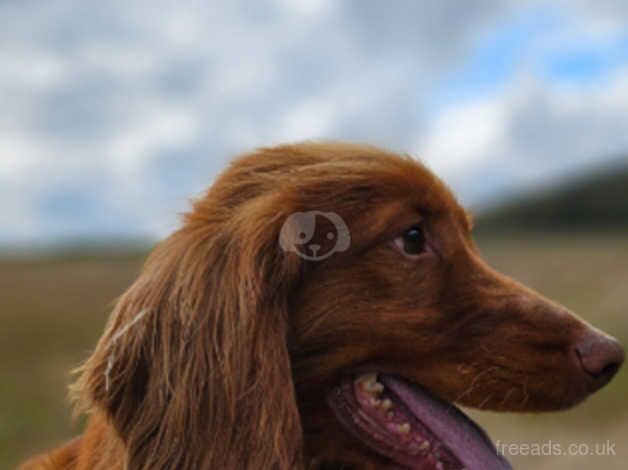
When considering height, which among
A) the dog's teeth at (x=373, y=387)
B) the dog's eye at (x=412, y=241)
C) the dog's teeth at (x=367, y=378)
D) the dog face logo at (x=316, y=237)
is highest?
the dog face logo at (x=316, y=237)

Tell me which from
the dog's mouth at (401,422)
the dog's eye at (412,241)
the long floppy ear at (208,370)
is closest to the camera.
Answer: the long floppy ear at (208,370)

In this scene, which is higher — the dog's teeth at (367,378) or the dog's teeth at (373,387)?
the dog's teeth at (367,378)

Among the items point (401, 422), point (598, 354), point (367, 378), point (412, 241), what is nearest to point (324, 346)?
point (367, 378)

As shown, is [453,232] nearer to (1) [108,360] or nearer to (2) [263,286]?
(2) [263,286]

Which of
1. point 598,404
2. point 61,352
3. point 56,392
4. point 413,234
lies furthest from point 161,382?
point 61,352

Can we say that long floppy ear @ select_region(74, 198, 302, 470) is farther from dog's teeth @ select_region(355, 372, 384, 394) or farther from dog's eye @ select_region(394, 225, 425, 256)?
dog's eye @ select_region(394, 225, 425, 256)

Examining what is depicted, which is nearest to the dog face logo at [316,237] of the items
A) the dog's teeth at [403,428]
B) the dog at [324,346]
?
the dog at [324,346]

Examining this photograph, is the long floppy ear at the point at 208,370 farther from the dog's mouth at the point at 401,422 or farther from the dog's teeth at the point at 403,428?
the dog's teeth at the point at 403,428

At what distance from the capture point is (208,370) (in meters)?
4.24

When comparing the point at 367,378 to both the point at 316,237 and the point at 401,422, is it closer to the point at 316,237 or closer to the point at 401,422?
the point at 401,422

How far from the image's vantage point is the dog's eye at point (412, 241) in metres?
4.40

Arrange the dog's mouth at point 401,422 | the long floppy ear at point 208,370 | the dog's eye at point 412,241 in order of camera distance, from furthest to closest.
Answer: the dog's eye at point 412,241, the dog's mouth at point 401,422, the long floppy ear at point 208,370

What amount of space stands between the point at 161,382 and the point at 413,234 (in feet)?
3.69

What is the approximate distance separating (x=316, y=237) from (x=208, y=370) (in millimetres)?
649
